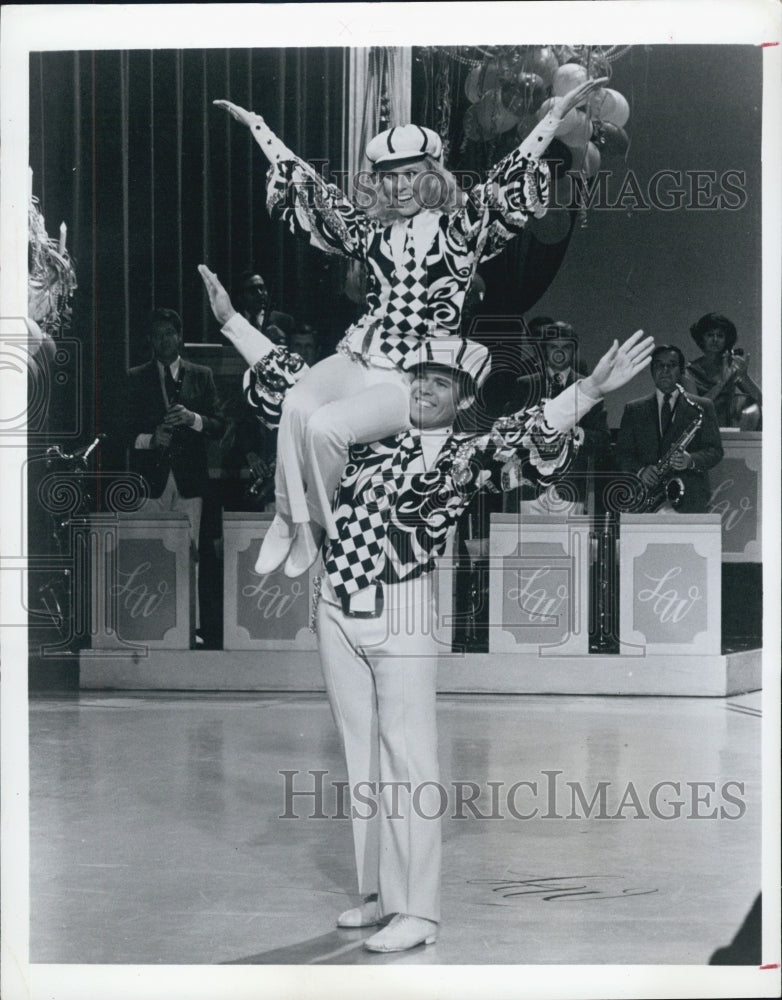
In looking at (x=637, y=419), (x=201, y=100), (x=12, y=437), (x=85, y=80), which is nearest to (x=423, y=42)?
(x=201, y=100)

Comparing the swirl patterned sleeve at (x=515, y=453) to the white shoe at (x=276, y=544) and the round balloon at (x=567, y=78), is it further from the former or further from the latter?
the round balloon at (x=567, y=78)

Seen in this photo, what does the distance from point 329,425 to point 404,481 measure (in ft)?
0.95

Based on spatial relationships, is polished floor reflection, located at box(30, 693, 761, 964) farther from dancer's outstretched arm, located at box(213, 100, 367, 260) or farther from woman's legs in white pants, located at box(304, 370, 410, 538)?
dancer's outstretched arm, located at box(213, 100, 367, 260)

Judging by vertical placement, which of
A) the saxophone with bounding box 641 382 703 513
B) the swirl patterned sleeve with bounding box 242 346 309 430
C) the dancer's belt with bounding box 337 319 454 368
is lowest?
the saxophone with bounding box 641 382 703 513

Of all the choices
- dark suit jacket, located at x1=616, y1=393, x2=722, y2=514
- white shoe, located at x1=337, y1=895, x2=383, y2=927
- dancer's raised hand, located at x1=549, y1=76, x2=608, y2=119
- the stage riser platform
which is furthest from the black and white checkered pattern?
white shoe, located at x1=337, y1=895, x2=383, y2=927

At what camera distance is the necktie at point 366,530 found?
170 inches

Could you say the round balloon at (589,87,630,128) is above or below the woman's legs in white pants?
above

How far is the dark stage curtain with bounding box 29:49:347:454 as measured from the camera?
4656 mm

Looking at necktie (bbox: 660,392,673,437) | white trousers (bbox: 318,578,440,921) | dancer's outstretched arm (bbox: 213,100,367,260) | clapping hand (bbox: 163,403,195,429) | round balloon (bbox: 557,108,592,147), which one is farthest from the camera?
necktie (bbox: 660,392,673,437)

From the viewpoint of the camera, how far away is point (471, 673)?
4.99m

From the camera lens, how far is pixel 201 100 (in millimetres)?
4703

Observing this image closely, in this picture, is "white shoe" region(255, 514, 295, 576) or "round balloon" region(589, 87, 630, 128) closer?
"white shoe" region(255, 514, 295, 576)

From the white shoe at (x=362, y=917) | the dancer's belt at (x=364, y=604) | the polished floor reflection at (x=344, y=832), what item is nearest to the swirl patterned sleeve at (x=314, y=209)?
the dancer's belt at (x=364, y=604)

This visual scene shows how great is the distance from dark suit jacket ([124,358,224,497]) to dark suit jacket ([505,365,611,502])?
100cm
